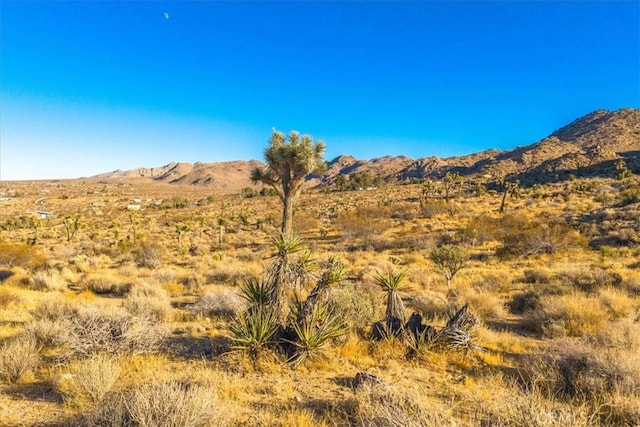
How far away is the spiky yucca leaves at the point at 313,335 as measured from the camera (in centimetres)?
650

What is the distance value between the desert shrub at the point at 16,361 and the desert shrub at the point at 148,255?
41.8 feet

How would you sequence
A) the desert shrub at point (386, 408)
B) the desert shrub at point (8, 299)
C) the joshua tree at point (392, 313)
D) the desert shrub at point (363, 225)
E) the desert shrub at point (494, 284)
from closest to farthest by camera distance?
the desert shrub at point (386, 408)
the joshua tree at point (392, 313)
the desert shrub at point (8, 299)
the desert shrub at point (494, 284)
the desert shrub at point (363, 225)

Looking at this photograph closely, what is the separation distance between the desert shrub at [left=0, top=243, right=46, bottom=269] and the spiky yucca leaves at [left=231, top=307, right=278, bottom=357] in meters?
15.7

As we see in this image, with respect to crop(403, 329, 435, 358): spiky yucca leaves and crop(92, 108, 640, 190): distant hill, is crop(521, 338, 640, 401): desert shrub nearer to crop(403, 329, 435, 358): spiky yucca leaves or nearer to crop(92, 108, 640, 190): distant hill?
crop(403, 329, 435, 358): spiky yucca leaves

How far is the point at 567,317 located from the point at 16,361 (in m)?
11.3

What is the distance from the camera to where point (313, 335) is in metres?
6.59

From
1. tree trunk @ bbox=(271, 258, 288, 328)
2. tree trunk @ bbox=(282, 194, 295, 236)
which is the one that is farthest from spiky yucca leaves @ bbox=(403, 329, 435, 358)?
tree trunk @ bbox=(282, 194, 295, 236)

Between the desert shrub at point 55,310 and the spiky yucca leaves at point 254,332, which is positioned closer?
the spiky yucca leaves at point 254,332

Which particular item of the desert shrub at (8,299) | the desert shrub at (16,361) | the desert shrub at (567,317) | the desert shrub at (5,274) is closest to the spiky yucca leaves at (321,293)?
the desert shrub at (16,361)

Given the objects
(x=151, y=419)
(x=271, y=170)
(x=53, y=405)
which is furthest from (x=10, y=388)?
(x=271, y=170)

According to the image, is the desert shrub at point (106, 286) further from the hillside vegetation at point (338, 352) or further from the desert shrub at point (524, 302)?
the desert shrub at point (524, 302)

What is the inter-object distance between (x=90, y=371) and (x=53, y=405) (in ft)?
1.94

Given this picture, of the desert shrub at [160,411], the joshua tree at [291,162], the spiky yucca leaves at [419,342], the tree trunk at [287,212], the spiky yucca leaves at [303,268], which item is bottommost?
the spiky yucca leaves at [419,342]

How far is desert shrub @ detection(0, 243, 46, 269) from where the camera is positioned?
16797 millimetres
